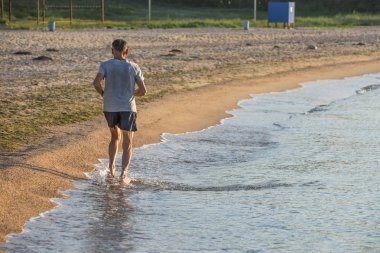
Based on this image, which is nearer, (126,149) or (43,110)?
(126,149)

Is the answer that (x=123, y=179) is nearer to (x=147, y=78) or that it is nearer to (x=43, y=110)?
(x=43, y=110)

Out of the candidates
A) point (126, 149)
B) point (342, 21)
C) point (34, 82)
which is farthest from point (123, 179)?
point (342, 21)

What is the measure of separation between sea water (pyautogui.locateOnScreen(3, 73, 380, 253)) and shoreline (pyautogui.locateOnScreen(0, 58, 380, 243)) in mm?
224

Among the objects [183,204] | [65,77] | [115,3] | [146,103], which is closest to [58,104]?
[146,103]

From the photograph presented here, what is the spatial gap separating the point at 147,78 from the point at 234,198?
12437 mm

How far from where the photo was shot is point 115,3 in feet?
237

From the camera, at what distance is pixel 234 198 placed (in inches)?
434

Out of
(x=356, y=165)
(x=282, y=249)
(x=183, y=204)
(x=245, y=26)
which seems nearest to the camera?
(x=282, y=249)

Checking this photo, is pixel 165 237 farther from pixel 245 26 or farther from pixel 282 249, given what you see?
pixel 245 26

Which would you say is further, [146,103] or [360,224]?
[146,103]

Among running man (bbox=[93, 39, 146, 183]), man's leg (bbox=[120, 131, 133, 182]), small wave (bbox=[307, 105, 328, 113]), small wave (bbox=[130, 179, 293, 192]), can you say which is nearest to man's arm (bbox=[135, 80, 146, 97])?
running man (bbox=[93, 39, 146, 183])

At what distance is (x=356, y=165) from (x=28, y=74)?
11033 mm

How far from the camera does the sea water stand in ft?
29.6

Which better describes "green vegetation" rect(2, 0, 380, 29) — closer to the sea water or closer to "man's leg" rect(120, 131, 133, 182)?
the sea water
